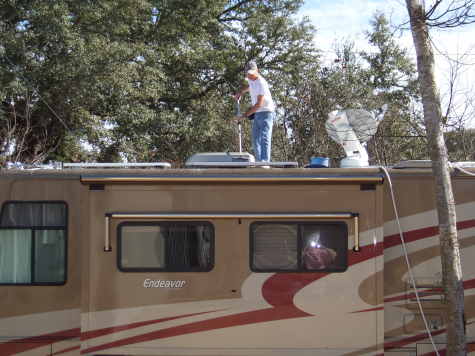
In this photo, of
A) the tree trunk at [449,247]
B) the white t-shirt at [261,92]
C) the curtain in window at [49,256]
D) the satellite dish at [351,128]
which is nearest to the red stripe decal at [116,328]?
the curtain in window at [49,256]

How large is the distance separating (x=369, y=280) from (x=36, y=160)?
11805mm

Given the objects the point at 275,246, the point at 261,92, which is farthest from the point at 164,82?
the point at 275,246

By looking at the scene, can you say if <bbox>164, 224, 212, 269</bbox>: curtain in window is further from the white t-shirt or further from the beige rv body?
the white t-shirt

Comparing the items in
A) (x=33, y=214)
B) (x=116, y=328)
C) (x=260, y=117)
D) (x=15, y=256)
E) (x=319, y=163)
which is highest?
(x=260, y=117)

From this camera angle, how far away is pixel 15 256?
5.76 metres

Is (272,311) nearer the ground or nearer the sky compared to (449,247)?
nearer the ground

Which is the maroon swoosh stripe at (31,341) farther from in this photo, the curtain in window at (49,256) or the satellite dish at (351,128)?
the satellite dish at (351,128)

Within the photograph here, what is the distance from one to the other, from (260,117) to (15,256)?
133 inches

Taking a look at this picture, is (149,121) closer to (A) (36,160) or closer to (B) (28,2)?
(A) (36,160)

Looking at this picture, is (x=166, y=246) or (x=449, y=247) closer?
(x=449, y=247)

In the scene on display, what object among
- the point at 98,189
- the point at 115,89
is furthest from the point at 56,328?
the point at 115,89

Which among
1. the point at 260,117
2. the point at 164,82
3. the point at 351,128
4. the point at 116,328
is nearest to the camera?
the point at 116,328

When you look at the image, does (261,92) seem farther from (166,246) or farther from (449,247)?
(449,247)

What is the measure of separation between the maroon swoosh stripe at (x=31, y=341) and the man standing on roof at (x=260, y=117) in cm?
299
